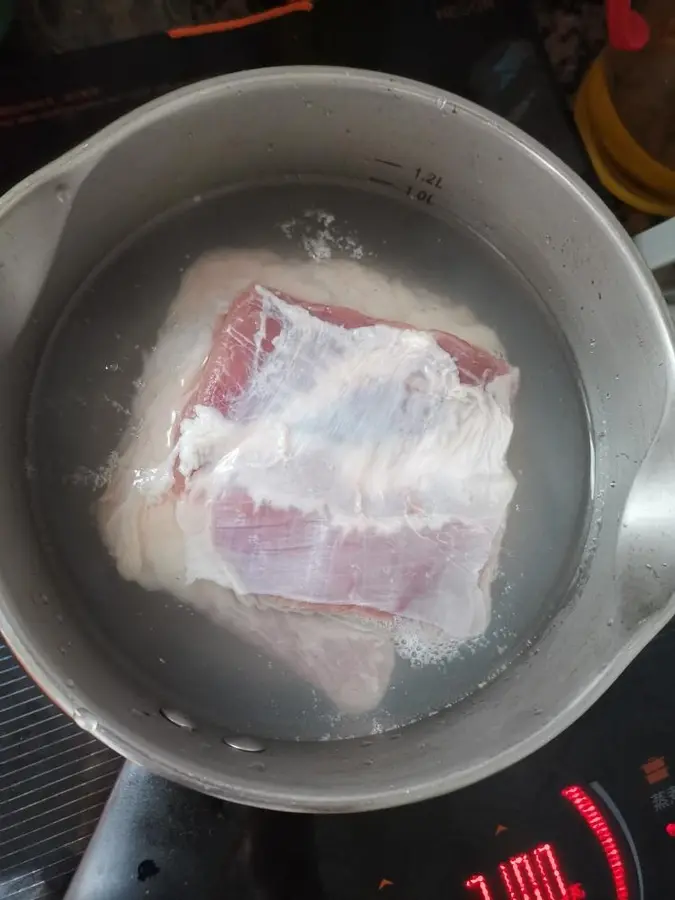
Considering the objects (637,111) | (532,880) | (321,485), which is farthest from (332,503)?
(637,111)

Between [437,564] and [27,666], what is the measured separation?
36 cm

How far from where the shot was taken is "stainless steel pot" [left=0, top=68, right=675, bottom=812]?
664 millimetres

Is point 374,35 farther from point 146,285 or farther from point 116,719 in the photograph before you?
point 116,719

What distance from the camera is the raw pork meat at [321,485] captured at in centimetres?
76

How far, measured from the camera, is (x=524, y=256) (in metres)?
0.89

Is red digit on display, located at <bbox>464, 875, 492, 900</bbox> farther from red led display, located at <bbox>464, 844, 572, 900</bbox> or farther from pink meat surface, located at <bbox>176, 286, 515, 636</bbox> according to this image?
pink meat surface, located at <bbox>176, 286, 515, 636</bbox>

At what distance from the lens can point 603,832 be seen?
2.72ft

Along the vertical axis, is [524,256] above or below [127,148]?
above

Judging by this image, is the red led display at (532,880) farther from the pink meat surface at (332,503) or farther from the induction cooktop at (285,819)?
the pink meat surface at (332,503)

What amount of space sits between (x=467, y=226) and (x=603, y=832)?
2.09 feet

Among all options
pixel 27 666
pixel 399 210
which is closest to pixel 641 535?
pixel 399 210

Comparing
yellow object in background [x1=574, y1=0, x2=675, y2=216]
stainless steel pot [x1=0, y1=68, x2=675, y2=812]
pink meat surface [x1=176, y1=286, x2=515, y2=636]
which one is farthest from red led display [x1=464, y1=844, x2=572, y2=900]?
yellow object in background [x1=574, y1=0, x2=675, y2=216]

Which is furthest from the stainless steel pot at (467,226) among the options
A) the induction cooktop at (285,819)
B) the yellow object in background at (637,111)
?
the yellow object in background at (637,111)

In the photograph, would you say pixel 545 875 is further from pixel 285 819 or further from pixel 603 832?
pixel 285 819
